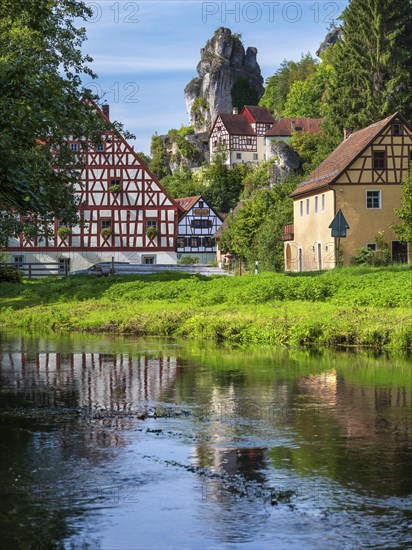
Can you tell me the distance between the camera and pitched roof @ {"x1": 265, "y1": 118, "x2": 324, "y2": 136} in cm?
14956

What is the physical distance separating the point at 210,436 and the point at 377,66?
7569 centimetres

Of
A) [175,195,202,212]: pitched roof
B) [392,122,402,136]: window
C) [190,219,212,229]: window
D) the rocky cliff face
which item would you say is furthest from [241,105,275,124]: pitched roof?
[392,122,402,136]: window

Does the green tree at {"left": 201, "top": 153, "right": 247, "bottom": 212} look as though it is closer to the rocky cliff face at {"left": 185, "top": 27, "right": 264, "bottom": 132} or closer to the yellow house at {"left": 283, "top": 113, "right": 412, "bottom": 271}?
the rocky cliff face at {"left": 185, "top": 27, "right": 264, "bottom": 132}

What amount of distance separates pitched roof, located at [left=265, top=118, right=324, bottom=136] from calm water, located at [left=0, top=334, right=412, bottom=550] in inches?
5166

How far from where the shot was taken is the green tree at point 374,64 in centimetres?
8356

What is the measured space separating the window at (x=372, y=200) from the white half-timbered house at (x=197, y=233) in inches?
2184

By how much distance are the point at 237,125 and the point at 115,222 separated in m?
83.0

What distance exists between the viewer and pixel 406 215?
190 feet

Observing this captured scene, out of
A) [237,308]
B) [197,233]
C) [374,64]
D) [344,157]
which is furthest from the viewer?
[197,233]

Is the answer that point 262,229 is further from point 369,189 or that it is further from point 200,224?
point 200,224

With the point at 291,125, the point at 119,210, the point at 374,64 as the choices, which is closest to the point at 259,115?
the point at 291,125

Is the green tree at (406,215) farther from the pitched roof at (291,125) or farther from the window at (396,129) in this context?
the pitched roof at (291,125)

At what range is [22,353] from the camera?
2583 cm

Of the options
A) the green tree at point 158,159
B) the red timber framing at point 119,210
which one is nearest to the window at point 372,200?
the red timber framing at point 119,210
